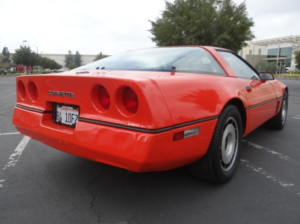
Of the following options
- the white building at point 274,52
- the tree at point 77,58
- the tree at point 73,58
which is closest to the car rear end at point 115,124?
the white building at point 274,52

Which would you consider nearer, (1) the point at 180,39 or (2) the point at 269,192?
(2) the point at 269,192

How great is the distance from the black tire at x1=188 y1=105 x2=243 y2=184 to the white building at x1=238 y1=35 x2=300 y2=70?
5948cm

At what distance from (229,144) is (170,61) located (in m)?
0.99

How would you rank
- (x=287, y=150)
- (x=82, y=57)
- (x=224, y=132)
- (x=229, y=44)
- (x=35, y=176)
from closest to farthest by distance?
(x=224, y=132) → (x=35, y=176) → (x=287, y=150) → (x=229, y=44) → (x=82, y=57)

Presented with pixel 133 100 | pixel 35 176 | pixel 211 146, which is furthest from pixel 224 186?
pixel 35 176

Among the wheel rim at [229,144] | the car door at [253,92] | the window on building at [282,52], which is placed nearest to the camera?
the wheel rim at [229,144]

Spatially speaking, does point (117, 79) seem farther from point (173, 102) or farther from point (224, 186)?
point (224, 186)

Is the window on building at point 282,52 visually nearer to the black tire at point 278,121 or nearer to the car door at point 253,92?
the black tire at point 278,121

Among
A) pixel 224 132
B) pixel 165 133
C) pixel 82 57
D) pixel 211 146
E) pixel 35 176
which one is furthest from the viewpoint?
pixel 82 57

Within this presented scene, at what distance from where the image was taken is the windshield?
246 centimetres

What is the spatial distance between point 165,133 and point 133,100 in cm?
31

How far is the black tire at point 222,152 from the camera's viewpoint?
216 cm

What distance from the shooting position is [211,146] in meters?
2.14

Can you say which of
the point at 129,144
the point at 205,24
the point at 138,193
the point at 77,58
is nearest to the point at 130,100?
the point at 129,144
